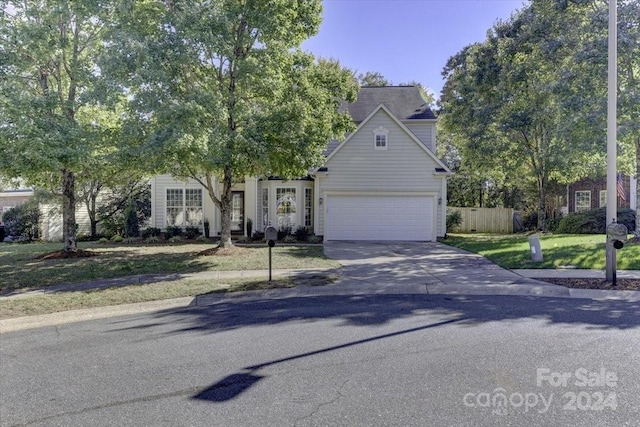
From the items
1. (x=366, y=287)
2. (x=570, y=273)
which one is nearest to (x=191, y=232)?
(x=366, y=287)

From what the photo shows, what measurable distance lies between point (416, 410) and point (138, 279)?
8.58 metres

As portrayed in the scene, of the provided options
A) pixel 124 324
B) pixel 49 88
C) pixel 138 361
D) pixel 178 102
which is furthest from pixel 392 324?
pixel 49 88

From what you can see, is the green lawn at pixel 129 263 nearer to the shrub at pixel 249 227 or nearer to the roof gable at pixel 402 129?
the shrub at pixel 249 227

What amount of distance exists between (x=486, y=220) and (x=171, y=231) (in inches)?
763

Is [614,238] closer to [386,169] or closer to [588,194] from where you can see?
[386,169]

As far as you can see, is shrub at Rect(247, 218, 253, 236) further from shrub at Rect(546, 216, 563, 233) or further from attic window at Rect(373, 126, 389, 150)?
shrub at Rect(546, 216, 563, 233)

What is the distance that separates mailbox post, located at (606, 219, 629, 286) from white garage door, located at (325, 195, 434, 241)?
10451mm

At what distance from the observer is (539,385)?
413 centimetres

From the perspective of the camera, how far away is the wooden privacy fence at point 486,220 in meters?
27.1

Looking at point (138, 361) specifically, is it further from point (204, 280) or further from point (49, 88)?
point (49, 88)

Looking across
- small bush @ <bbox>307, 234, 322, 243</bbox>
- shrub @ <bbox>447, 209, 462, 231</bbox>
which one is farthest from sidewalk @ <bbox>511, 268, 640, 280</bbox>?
shrub @ <bbox>447, 209, 462, 231</bbox>

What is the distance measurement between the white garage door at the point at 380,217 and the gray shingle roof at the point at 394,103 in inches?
206

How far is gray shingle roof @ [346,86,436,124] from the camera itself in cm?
2269

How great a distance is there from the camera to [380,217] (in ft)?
64.1
